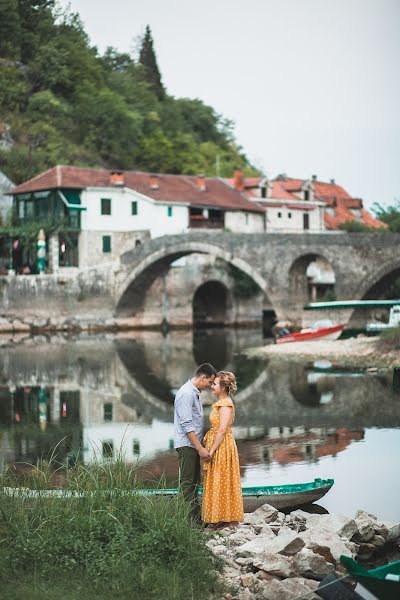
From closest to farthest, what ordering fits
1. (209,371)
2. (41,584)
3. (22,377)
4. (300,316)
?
(41,584), (209,371), (22,377), (300,316)

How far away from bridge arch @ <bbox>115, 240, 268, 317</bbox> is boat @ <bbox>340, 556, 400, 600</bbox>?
39.6m

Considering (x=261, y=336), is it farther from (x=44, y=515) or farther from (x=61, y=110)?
A: (x=44, y=515)

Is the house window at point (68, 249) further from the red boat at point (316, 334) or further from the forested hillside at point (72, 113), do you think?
the red boat at point (316, 334)

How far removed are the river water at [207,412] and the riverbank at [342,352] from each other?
130 cm

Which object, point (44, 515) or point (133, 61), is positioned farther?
point (133, 61)

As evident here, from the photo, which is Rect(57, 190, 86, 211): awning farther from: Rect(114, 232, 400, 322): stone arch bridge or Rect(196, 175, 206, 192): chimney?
Rect(196, 175, 206, 192): chimney

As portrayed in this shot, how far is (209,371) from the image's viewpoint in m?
10.0

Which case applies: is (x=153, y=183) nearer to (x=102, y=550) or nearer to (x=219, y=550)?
(x=219, y=550)

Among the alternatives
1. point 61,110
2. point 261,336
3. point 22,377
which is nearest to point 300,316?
point 261,336

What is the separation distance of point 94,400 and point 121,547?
1675 centimetres

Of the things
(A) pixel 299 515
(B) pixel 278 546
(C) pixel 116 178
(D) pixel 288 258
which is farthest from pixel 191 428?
(C) pixel 116 178

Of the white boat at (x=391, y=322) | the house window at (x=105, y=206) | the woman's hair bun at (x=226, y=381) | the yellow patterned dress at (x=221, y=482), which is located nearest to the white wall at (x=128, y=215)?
the house window at (x=105, y=206)

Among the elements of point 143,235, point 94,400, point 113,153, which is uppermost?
point 113,153

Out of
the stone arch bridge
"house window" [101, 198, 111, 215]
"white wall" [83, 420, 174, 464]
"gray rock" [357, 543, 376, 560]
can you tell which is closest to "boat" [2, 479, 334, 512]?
"gray rock" [357, 543, 376, 560]
